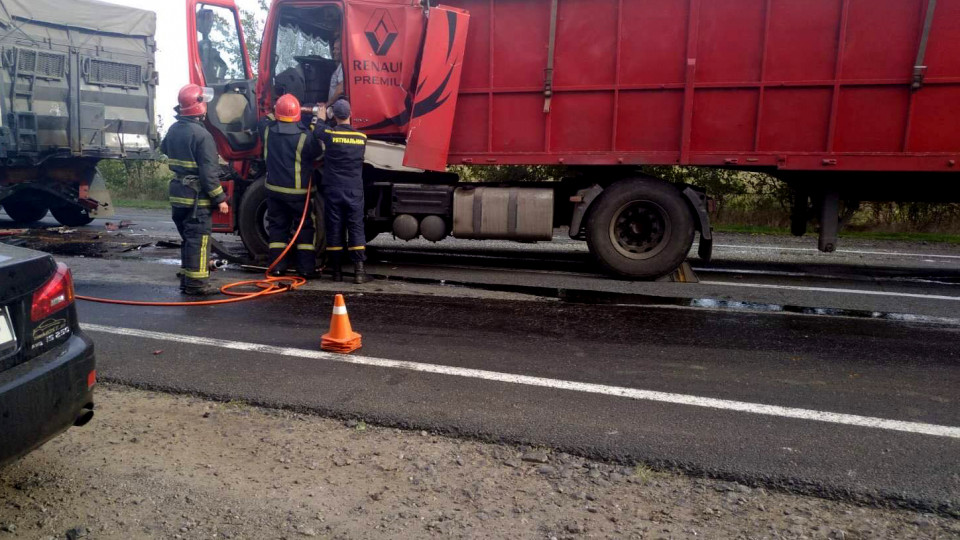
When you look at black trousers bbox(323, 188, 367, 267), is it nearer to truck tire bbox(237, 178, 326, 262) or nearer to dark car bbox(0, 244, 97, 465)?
truck tire bbox(237, 178, 326, 262)

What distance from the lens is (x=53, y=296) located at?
9.67 feet

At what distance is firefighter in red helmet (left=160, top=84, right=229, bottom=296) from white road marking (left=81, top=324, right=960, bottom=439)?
1348 millimetres

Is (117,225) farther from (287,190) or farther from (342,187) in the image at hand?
(342,187)

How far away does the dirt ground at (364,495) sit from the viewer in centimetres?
271

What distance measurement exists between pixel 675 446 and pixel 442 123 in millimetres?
5721

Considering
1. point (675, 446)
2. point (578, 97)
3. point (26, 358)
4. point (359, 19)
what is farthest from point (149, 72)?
point (675, 446)

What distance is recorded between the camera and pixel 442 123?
8258mm

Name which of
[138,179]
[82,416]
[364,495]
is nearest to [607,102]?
[364,495]

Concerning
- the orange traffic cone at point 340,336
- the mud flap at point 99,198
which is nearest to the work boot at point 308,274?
the orange traffic cone at point 340,336

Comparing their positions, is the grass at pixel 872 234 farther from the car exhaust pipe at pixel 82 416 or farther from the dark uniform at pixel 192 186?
the car exhaust pipe at pixel 82 416

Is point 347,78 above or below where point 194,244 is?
above

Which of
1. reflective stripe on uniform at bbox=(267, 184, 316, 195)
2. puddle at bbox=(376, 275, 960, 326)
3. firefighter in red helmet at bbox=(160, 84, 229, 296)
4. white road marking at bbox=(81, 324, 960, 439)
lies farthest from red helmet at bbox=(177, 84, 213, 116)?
puddle at bbox=(376, 275, 960, 326)

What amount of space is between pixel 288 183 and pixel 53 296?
4938 millimetres

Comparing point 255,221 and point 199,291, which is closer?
point 199,291
